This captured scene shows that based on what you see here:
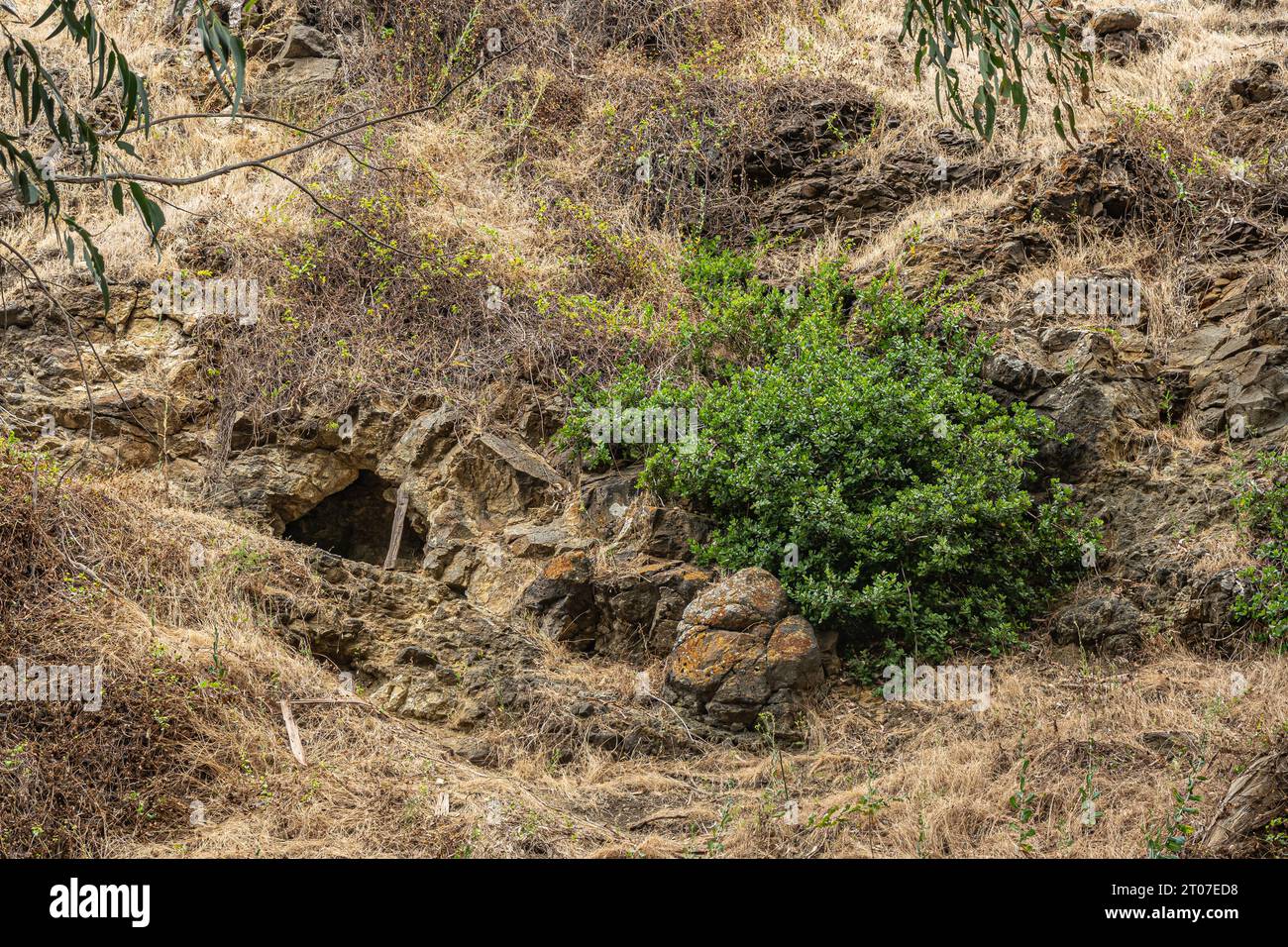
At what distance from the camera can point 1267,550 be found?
6.92 m

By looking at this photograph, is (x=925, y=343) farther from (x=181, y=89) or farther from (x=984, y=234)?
(x=181, y=89)

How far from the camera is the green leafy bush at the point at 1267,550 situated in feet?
21.6

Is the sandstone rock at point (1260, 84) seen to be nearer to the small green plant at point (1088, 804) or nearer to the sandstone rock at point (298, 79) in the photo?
the small green plant at point (1088, 804)

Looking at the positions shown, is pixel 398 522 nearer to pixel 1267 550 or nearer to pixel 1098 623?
pixel 1098 623

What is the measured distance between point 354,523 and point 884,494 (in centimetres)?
452

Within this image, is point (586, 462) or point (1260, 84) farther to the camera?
point (1260, 84)

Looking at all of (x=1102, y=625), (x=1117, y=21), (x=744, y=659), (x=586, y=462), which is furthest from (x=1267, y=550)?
(x=1117, y=21)

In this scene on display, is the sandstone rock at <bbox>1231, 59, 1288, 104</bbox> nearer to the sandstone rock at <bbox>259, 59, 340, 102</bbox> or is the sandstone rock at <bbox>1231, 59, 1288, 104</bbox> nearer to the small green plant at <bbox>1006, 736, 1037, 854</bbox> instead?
the small green plant at <bbox>1006, 736, 1037, 854</bbox>

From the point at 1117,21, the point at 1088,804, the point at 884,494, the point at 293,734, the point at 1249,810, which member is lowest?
the point at 293,734

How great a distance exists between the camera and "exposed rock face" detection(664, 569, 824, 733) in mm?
6793

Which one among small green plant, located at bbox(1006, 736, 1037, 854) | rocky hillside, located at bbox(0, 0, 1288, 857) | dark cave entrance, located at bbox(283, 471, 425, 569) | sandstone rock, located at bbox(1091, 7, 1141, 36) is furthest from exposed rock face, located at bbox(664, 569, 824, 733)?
sandstone rock, located at bbox(1091, 7, 1141, 36)

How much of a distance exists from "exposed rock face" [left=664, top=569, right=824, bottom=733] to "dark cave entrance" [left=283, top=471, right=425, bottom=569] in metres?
3.07

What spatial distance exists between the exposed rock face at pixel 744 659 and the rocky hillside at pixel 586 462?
0.10ft

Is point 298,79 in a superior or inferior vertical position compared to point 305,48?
inferior
